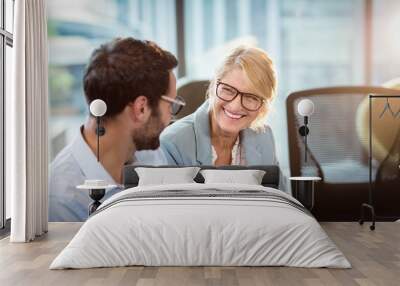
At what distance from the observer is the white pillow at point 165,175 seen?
22.0 feet

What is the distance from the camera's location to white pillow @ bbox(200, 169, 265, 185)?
21.9 feet

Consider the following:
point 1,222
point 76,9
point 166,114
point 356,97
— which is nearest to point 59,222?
point 1,222

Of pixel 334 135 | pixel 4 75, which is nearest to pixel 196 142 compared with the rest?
pixel 334 135

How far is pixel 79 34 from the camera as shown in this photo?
24.5 feet

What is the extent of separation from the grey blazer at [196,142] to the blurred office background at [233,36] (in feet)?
1.12

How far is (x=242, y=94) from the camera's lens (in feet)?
23.6

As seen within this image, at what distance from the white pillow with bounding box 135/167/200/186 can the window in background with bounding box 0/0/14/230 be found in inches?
56.9

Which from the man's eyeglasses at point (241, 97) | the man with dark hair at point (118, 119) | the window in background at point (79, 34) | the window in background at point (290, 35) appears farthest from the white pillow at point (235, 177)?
the window in background at point (79, 34)

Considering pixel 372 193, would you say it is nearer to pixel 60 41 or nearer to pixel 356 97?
pixel 356 97

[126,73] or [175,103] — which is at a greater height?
[126,73]

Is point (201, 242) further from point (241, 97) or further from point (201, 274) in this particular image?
point (241, 97)

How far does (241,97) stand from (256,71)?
39 centimetres

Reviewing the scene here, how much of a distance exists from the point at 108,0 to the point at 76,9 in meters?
0.39

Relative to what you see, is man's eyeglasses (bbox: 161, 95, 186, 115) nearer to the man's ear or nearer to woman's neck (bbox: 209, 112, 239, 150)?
the man's ear
